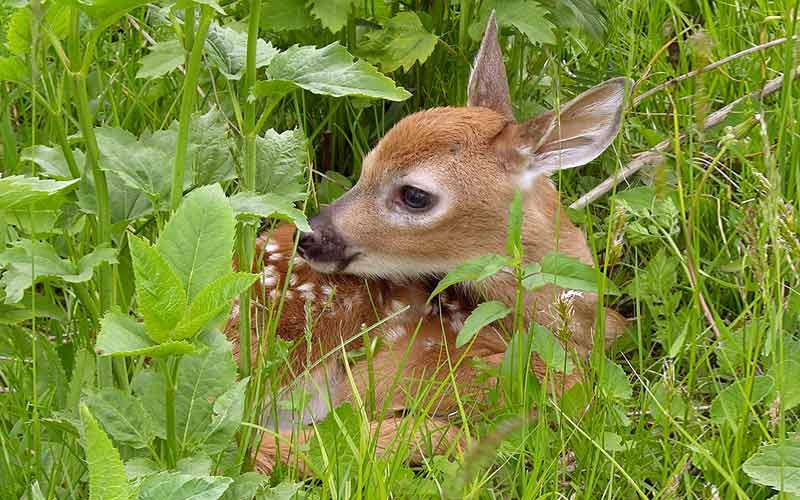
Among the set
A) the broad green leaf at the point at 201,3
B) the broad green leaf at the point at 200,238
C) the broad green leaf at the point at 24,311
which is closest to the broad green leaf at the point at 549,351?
the broad green leaf at the point at 200,238

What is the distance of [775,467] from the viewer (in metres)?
2.29

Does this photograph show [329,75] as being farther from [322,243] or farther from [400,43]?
[400,43]

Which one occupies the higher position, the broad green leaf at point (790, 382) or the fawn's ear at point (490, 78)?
the fawn's ear at point (490, 78)

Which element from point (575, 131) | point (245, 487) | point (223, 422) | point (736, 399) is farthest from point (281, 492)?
point (575, 131)

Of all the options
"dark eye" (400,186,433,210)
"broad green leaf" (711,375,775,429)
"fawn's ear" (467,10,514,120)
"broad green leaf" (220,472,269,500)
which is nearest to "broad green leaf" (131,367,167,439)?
"broad green leaf" (220,472,269,500)

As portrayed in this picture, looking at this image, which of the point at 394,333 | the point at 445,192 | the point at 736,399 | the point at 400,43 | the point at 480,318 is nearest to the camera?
the point at 736,399

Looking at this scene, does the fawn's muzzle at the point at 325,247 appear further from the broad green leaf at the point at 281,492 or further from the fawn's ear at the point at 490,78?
the broad green leaf at the point at 281,492

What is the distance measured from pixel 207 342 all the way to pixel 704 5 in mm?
2545

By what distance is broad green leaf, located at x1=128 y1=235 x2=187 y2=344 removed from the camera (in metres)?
1.93

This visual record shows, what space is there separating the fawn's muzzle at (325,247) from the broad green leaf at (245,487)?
1.14 m

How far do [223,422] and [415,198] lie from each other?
1314 mm

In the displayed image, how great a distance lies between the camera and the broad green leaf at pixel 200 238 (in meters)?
2.04

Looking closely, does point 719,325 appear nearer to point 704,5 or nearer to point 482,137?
point 482,137

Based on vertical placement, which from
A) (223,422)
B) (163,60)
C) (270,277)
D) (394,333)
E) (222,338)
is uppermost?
(163,60)
